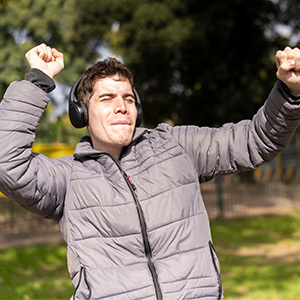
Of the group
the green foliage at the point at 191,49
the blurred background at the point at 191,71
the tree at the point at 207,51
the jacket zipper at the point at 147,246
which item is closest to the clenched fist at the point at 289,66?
the jacket zipper at the point at 147,246

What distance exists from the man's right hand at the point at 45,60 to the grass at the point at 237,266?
4.30 meters

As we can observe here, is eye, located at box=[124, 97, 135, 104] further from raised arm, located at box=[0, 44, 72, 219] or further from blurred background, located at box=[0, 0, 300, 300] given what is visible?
blurred background, located at box=[0, 0, 300, 300]

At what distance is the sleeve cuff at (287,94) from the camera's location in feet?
6.24

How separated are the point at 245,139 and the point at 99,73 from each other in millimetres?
709

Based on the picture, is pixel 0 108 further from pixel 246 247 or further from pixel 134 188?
pixel 246 247

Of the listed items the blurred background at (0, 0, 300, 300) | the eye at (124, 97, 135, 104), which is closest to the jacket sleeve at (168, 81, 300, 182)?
the eye at (124, 97, 135, 104)

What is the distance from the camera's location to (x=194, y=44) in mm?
14922

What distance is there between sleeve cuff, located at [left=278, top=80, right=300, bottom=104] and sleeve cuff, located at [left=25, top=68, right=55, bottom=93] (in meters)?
0.95

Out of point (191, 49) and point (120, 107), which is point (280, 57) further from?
point (191, 49)

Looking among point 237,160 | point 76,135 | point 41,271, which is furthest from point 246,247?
point 237,160

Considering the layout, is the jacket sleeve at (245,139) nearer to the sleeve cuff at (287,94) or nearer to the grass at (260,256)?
the sleeve cuff at (287,94)

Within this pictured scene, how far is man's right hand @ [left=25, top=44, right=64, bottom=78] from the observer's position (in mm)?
1983

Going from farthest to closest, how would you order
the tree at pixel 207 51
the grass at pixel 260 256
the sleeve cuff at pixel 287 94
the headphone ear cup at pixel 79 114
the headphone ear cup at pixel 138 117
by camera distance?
the tree at pixel 207 51 < the grass at pixel 260 256 < the headphone ear cup at pixel 138 117 < the headphone ear cup at pixel 79 114 < the sleeve cuff at pixel 287 94

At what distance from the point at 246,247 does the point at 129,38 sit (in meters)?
9.63
